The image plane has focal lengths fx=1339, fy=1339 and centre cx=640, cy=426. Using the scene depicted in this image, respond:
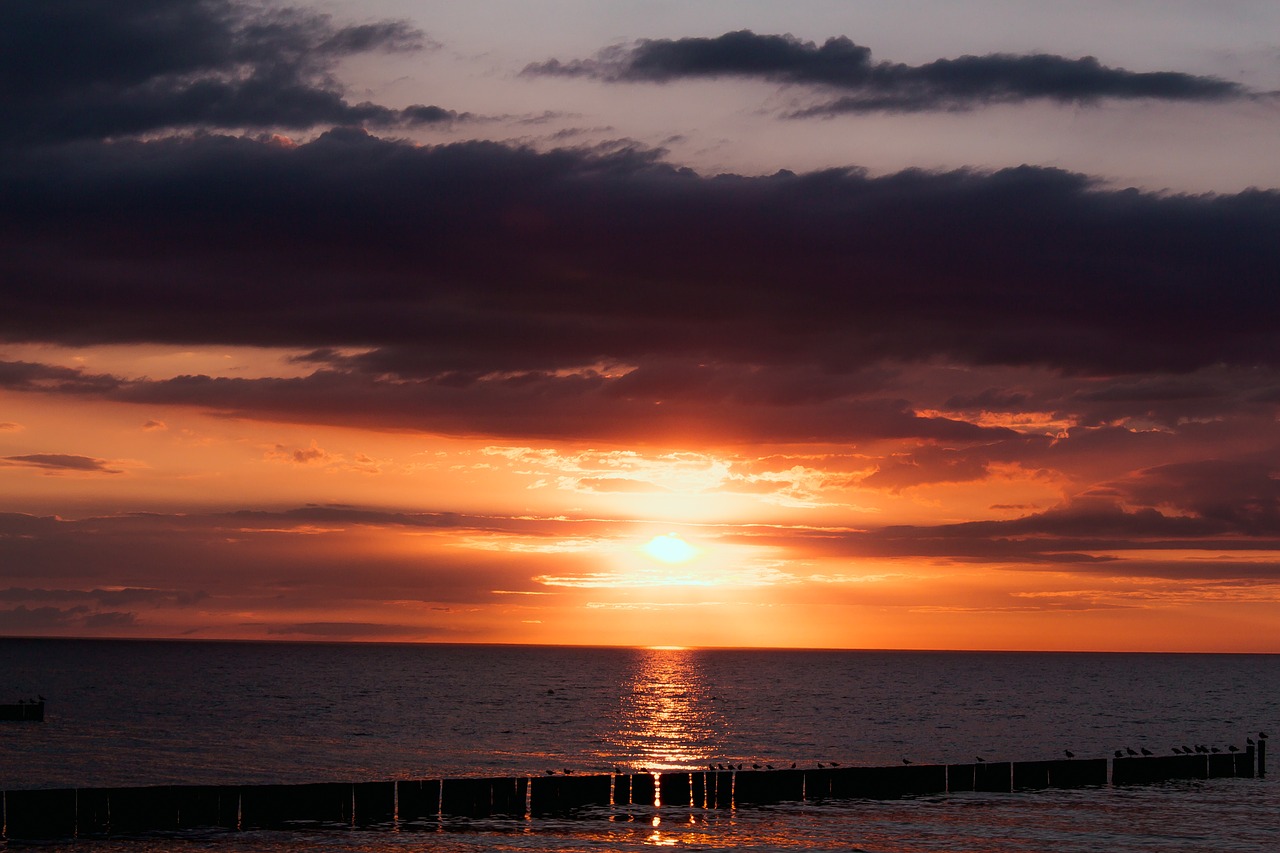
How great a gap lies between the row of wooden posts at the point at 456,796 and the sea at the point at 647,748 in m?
0.73

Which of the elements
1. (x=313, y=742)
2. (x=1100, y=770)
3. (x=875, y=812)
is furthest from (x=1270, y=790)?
(x=313, y=742)

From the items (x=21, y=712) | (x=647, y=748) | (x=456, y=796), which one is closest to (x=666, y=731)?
(x=647, y=748)

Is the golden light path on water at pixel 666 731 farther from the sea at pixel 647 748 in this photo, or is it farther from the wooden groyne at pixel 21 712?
the wooden groyne at pixel 21 712

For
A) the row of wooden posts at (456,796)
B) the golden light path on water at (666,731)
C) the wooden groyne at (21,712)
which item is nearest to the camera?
the row of wooden posts at (456,796)

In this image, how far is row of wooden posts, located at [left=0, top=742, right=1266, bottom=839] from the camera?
143ft

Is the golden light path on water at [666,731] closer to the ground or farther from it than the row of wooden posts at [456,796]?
closer to the ground

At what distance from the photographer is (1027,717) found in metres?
128

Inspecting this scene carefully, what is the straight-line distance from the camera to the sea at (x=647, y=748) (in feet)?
154

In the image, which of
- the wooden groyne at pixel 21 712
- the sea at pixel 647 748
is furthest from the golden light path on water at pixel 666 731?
the wooden groyne at pixel 21 712

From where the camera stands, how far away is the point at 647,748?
3391 inches

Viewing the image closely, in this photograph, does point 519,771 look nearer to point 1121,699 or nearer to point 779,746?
point 779,746

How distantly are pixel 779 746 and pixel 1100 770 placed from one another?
96.9 feet

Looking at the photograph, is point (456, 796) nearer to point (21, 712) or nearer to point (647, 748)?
point (647, 748)

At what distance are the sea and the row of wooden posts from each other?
73 centimetres
